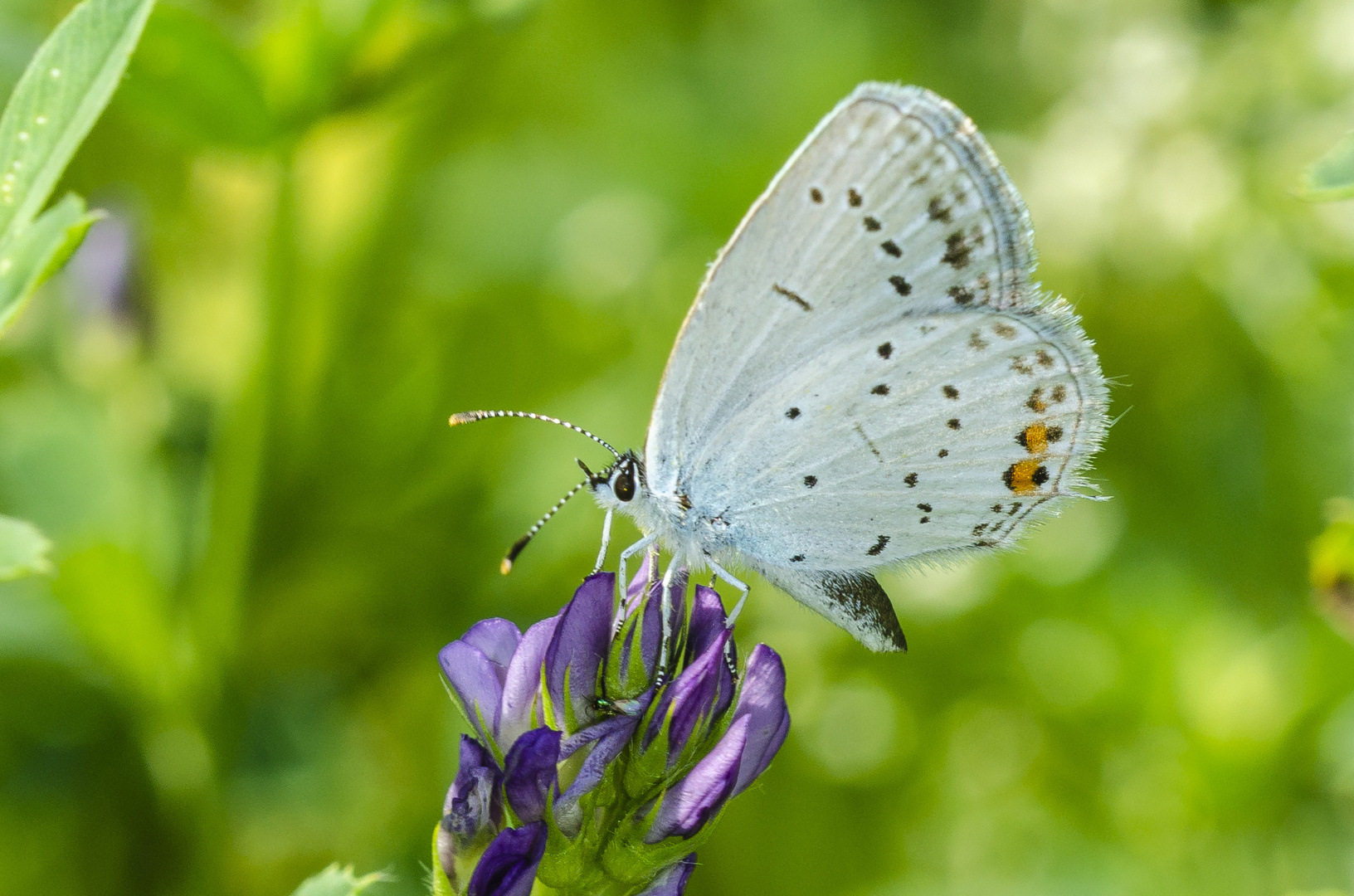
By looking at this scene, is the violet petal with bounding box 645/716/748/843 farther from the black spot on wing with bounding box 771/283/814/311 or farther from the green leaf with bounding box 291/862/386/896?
the black spot on wing with bounding box 771/283/814/311

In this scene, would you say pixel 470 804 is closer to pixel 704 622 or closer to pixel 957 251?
pixel 704 622

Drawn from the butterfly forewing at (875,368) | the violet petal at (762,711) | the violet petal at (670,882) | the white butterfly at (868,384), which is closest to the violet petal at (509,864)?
the violet petal at (670,882)

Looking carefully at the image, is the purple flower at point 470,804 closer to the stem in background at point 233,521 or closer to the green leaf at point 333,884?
the green leaf at point 333,884

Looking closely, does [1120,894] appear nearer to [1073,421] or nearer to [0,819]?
[1073,421]

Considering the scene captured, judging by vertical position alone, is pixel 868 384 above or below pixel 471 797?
above

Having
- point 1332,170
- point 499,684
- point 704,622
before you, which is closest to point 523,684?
point 499,684
